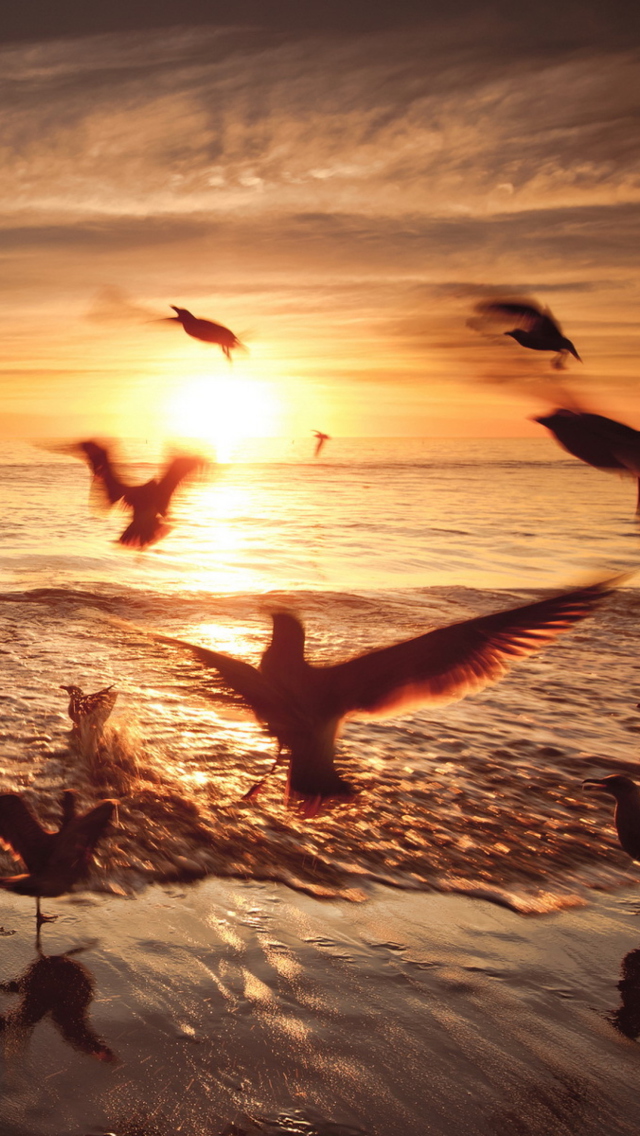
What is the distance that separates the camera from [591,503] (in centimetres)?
3048

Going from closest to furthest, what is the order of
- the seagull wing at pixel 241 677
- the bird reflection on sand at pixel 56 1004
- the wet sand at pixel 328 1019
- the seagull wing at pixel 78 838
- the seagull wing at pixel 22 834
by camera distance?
the wet sand at pixel 328 1019 < the bird reflection on sand at pixel 56 1004 < the seagull wing at pixel 241 677 < the seagull wing at pixel 22 834 < the seagull wing at pixel 78 838

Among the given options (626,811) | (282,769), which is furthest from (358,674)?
(282,769)

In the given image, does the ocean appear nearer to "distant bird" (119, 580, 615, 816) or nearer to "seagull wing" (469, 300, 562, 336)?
"distant bird" (119, 580, 615, 816)

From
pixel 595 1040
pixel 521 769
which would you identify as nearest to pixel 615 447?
pixel 595 1040

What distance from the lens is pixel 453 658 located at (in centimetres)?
408

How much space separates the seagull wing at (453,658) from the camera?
3.90 meters

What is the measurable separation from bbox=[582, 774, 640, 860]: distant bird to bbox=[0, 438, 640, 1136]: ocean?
0.89 ft

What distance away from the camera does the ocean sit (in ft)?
14.0

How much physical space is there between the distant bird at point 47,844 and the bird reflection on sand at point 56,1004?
370 mm

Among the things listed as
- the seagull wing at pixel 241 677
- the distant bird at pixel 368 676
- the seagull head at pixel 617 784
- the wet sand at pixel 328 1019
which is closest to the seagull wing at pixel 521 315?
the distant bird at pixel 368 676

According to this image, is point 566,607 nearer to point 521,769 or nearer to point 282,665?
point 282,665

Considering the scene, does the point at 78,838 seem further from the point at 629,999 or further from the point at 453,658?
the point at 629,999

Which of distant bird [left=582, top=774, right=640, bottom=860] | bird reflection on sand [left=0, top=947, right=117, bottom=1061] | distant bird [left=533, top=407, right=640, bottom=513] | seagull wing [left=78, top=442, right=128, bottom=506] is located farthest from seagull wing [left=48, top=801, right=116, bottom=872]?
seagull wing [left=78, top=442, right=128, bottom=506]

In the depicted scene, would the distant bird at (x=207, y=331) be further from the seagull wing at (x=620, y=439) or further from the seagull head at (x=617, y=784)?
the seagull head at (x=617, y=784)
